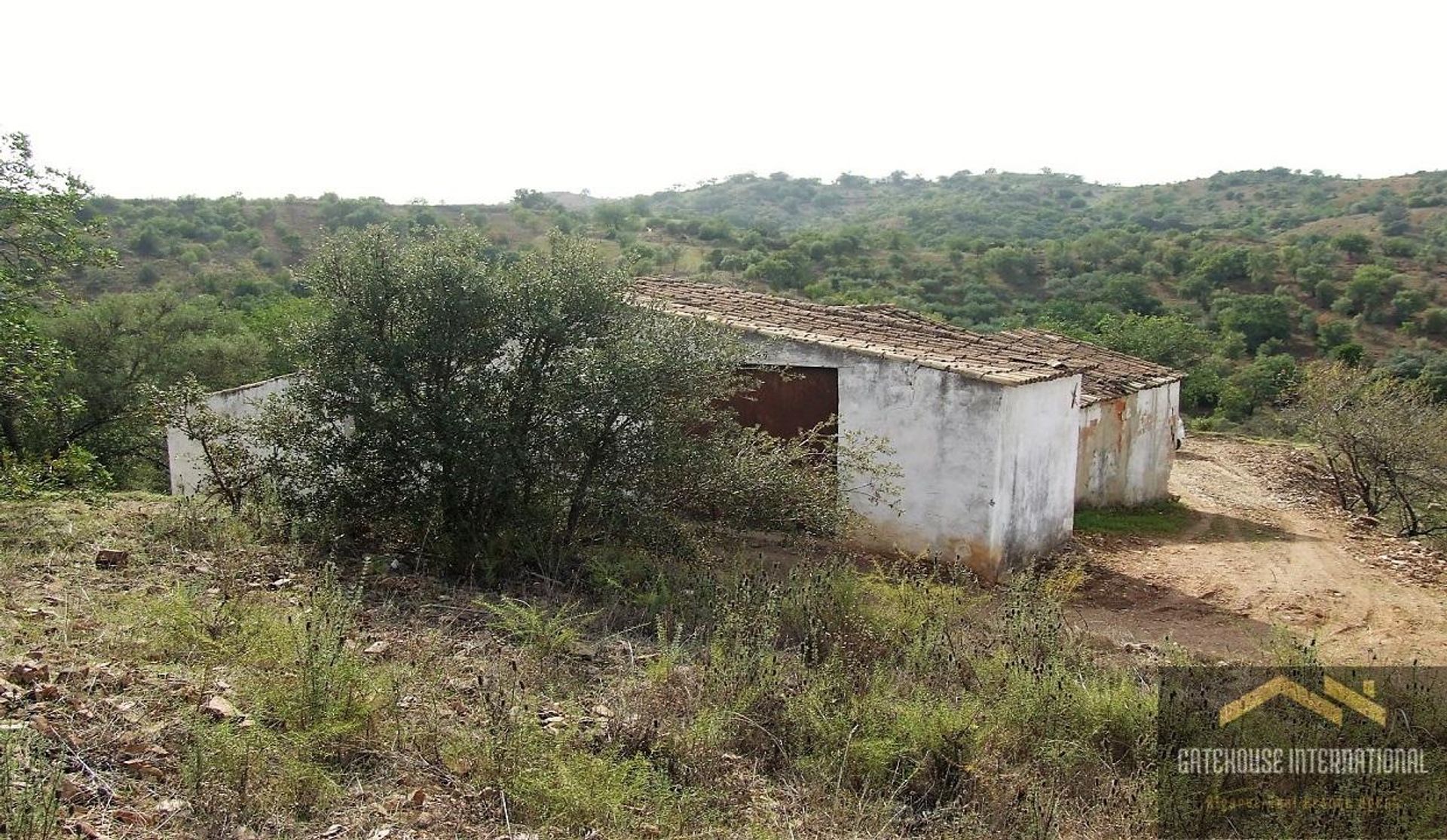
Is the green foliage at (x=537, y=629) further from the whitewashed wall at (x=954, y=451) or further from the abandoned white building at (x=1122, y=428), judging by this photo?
the abandoned white building at (x=1122, y=428)

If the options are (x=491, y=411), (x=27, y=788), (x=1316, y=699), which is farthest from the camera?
(x=491, y=411)

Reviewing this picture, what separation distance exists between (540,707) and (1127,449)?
13594 mm

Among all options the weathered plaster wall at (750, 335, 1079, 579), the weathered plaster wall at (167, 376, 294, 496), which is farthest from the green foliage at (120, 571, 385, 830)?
the weathered plaster wall at (167, 376, 294, 496)

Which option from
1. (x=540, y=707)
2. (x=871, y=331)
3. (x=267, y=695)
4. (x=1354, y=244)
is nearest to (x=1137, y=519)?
(x=871, y=331)

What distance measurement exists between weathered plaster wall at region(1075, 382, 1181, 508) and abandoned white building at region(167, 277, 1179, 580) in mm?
2931

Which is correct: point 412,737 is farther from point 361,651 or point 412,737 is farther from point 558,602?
point 558,602

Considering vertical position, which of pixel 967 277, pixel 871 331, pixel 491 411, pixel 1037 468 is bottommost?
pixel 1037 468

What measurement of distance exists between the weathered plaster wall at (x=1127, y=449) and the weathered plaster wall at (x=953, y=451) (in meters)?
3.61

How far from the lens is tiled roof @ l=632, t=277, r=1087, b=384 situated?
10.7m

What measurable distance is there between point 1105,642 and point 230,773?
6849 millimetres

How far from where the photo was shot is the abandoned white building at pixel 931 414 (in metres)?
10.4

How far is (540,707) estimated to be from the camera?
5.06 meters

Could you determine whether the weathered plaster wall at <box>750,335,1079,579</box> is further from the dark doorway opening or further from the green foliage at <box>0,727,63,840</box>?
the green foliage at <box>0,727,63,840</box>

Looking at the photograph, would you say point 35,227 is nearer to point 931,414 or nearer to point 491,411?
point 491,411
